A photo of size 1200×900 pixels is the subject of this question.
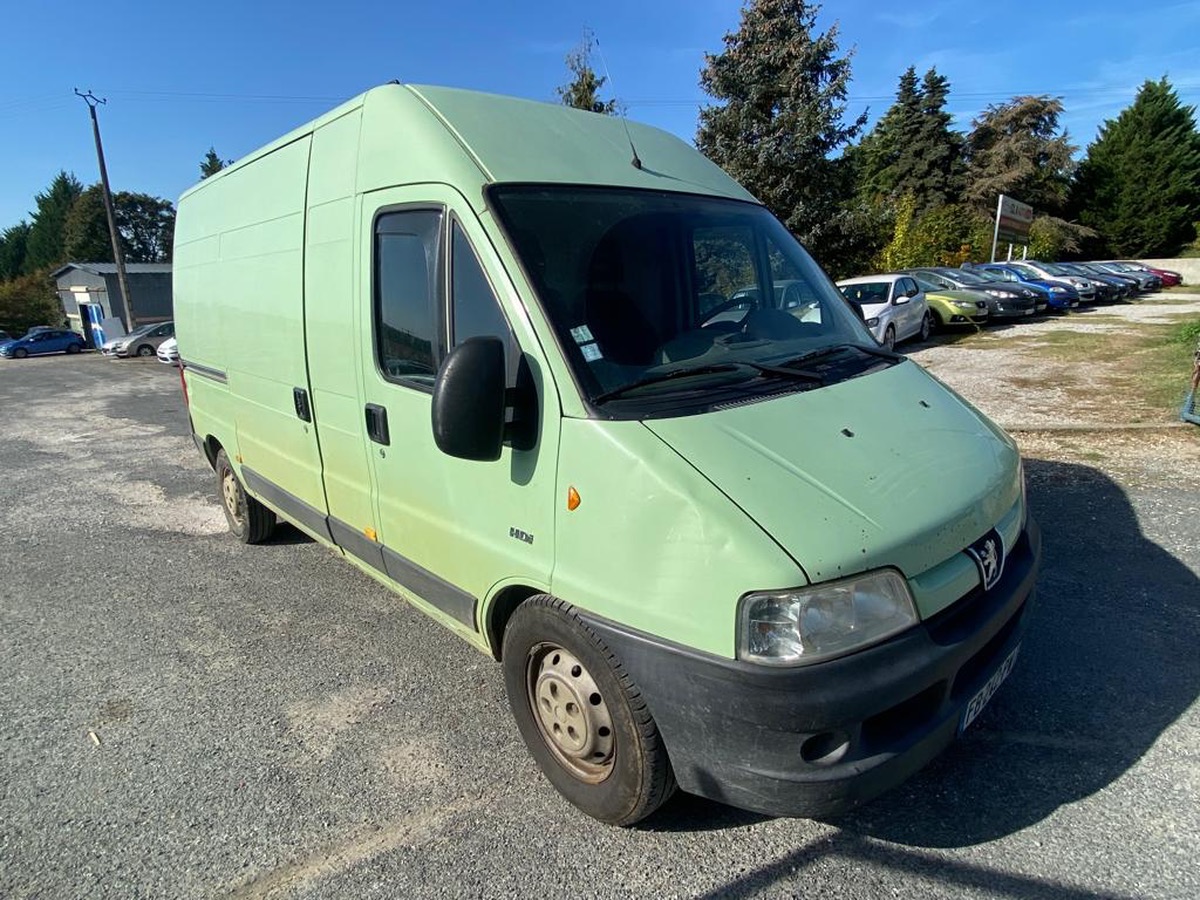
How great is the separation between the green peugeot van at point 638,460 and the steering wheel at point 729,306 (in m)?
0.01

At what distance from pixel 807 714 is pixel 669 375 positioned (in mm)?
1166

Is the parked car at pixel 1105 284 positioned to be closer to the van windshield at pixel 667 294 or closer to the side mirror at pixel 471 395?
the van windshield at pixel 667 294

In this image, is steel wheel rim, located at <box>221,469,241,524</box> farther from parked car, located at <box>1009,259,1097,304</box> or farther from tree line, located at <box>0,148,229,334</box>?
tree line, located at <box>0,148,229,334</box>

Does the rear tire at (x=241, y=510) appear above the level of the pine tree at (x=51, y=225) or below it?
below

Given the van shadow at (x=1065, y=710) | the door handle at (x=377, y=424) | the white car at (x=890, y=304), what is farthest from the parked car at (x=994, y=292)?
the door handle at (x=377, y=424)

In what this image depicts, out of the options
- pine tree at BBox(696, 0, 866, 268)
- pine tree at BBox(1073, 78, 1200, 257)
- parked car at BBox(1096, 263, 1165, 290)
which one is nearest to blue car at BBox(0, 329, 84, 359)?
pine tree at BBox(696, 0, 866, 268)

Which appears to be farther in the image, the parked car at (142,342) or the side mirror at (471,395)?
the parked car at (142,342)

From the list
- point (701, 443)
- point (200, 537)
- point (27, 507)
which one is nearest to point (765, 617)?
point (701, 443)

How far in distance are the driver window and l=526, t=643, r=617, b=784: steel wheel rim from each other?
119 cm

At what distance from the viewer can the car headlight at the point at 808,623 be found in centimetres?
183

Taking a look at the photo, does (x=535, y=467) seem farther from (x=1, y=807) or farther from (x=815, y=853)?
(x=1, y=807)

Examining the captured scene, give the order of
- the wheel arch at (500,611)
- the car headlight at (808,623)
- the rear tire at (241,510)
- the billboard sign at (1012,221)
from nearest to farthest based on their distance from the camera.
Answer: the car headlight at (808,623) → the wheel arch at (500,611) → the rear tire at (241,510) → the billboard sign at (1012,221)

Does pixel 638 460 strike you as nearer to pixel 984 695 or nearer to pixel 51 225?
pixel 984 695

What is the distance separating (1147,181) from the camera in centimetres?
4947
